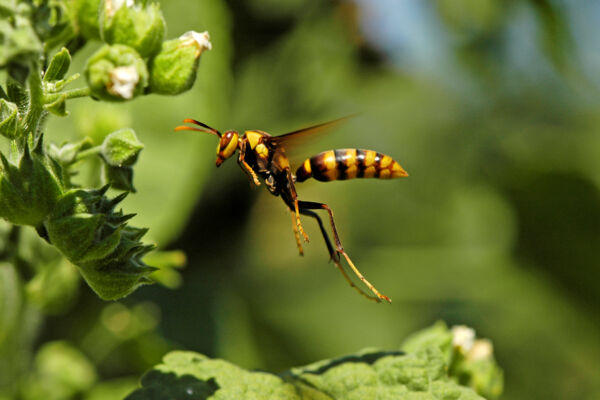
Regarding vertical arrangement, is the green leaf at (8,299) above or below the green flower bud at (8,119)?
below

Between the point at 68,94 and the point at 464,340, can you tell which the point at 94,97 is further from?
the point at 464,340

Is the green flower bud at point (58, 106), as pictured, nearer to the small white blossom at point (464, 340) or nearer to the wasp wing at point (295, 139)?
the wasp wing at point (295, 139)

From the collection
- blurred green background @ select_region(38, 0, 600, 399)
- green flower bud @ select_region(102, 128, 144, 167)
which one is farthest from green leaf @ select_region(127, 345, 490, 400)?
blurred green background @ select_region(38, 0, 600, 399)

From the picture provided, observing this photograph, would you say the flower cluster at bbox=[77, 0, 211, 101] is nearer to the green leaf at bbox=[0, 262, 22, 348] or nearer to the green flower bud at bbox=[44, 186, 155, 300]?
the green flower bud at bbox=[44, 186, 155, 300]

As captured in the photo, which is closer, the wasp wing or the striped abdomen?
the wasp wing

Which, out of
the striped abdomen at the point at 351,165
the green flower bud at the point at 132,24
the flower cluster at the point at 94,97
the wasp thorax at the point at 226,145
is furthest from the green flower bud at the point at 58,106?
the striped abdomen at the point at 351,165

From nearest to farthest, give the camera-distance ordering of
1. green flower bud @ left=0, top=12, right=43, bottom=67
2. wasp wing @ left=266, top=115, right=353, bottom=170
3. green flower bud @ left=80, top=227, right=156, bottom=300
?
green flower bud @ left=0, top=12, right=43, bottom=67
green flower bud @ left=80, top=227, right=156, bottom=300
wasp wing @ left=266, top=115, right=353, bottom=170
